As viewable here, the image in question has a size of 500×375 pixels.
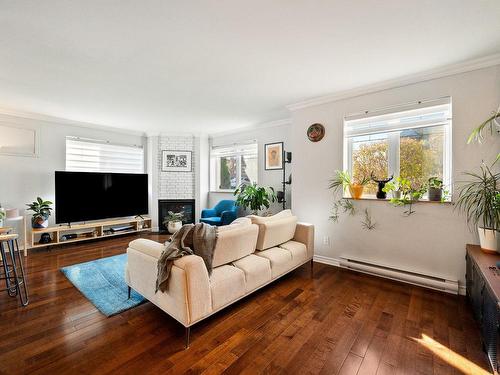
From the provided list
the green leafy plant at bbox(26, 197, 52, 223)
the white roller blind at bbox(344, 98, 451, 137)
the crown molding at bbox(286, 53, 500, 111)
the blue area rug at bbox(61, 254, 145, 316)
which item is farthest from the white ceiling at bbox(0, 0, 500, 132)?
the blue area rug at bbox(61, 254, 145, 316)

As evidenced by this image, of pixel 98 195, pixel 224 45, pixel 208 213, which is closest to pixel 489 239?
pixel 224 45

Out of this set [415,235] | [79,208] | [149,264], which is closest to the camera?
[149,264]

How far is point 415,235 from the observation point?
273 cm

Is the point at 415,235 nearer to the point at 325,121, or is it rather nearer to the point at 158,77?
the point at 325,121

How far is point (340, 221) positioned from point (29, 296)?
3.84 metres

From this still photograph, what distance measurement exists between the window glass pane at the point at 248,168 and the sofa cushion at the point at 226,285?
3188 millimetres

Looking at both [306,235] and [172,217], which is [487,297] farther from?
[172,217]

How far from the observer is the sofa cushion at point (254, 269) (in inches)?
87.4

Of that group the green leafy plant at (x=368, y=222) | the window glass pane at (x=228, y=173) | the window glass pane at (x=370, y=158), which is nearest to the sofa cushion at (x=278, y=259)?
the green leafy plant at (x=368, y=222)

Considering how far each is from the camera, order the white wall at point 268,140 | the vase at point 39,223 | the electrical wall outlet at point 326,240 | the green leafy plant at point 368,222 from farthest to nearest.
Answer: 1. the white wall at point 268,140
2. the vase at point 39,223
3. the electrical wall outlet at point 326,240
4. the green leafy plant at point 368,222

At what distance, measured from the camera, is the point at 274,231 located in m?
2.68

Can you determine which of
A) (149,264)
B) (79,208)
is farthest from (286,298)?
(79,208)

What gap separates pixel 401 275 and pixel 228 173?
407 cm

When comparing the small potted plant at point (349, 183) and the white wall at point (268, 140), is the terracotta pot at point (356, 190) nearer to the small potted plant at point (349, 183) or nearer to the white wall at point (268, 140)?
the small potted plant at point (349, 183)
